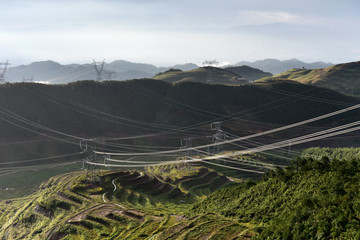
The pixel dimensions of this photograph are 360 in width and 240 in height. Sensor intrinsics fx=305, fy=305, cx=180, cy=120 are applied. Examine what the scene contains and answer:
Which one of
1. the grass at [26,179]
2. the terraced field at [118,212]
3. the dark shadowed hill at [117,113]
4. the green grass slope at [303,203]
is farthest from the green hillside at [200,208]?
the dark shadowed hill at [117,113]

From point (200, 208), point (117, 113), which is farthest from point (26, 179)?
point (117, 113)

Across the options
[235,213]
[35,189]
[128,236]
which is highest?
[235,213]

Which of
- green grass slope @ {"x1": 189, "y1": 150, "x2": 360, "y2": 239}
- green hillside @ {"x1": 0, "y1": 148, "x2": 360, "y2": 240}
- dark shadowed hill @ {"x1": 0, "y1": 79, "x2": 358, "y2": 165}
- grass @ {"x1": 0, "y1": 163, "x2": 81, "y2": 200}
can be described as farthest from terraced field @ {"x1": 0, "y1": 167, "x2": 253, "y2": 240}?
dark shadowed hill @ {"x1": 0, "y1": 79, "x2": 358, "y2": 165}

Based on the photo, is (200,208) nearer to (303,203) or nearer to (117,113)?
(303,203)

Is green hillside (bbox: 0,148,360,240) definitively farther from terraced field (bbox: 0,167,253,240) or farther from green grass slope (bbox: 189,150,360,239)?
terraced field (bbox: 0,167,253,240)

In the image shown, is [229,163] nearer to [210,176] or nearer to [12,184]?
[210,176]

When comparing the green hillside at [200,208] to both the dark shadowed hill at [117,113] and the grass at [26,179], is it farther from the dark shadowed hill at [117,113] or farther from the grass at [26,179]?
the dark shadowed hill at [117,113]

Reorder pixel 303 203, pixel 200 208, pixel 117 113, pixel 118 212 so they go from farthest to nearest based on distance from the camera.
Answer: pixel 117 113 < pixel 118 212 < pixel 200 208 < pixel 303 203

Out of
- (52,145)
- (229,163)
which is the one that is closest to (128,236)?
(229,163)
